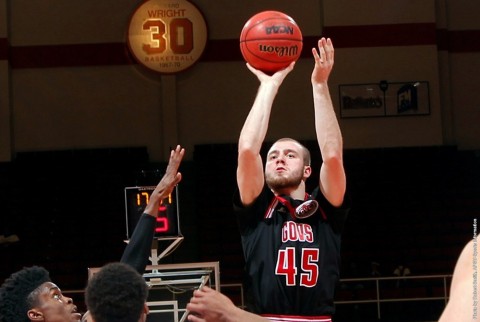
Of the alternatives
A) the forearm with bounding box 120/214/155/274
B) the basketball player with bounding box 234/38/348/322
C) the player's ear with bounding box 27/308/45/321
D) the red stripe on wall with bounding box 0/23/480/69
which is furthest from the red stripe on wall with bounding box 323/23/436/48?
the player's ear with bounding box 27/308/45/321

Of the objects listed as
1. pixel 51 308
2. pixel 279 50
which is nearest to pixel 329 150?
pixel 279 50

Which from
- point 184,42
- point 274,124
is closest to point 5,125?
point 184,42

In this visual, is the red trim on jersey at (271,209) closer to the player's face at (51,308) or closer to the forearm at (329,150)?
the forearm at (329,150)

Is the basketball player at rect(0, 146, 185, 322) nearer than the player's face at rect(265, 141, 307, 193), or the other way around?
the basketball player at rect(0, 146, 185, 322)

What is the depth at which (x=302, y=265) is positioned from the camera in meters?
3.91

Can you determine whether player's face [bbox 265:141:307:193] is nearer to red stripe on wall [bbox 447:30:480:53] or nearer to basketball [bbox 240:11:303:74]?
basketball [bbox 240:11:303:74]

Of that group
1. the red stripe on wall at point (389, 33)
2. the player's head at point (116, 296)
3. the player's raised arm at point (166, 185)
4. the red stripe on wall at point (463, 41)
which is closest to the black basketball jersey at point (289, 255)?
the player's raised arm at point (166, 185)

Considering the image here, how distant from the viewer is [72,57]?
1530 centimetres

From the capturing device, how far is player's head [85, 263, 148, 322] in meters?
2.25

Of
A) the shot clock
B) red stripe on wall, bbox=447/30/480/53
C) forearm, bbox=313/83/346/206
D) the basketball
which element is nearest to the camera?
forearm, bbox=313/83/346/206

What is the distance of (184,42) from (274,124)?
2.05 m

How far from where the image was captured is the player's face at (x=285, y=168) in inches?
158

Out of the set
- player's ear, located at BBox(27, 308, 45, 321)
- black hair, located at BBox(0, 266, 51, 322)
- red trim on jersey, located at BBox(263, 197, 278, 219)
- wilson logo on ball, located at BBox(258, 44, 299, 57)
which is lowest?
player's ear, located at BBox(27, 308, 45, 321)

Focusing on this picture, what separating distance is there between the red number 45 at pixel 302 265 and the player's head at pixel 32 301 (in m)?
1.18
